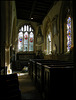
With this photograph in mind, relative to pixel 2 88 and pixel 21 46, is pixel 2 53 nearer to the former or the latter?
pixel 2 88

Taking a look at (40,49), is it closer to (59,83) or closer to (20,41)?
(20,41)

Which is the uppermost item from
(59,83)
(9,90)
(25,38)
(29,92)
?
(25,38)

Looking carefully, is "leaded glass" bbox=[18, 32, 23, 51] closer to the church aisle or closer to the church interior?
the church interior

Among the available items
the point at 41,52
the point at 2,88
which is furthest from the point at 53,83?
the point at 41,52

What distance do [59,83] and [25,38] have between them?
1202 centimetres

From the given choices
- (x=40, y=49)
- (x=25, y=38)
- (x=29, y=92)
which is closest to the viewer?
(x=29, y=92)

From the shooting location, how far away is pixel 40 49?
1331 centimetres

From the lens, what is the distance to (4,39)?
198 inches

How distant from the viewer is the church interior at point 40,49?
90.0 inches

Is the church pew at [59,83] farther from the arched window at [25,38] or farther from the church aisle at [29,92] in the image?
the arched window at [25,38]

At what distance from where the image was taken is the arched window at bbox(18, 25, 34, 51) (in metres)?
13.8

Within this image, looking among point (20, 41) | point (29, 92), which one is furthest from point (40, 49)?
point (29, 92)

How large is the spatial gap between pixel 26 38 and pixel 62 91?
12046mm

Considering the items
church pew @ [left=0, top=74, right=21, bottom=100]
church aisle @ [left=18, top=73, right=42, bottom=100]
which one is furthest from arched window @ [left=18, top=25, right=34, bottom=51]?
church pew @ [left=0, top=74, right=21, bottom=100]
